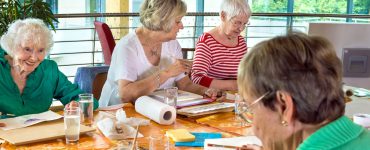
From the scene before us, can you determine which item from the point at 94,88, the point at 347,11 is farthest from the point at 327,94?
the point at 347,11

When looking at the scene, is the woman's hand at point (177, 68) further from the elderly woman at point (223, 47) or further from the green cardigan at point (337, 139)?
the green cardigan at point (337, 139)

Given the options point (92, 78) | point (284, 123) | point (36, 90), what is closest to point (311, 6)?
point (92, 78)

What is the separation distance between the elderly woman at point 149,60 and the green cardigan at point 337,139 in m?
1.33

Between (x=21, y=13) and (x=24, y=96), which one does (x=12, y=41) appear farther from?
(x=21, y=13)

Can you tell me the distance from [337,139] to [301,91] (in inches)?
5.5

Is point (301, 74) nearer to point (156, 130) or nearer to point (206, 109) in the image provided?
point (156, 130)

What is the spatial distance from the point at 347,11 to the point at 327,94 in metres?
8.50

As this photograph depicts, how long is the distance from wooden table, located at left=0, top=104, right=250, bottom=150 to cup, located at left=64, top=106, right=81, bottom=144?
3cm

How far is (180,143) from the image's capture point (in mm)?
1784

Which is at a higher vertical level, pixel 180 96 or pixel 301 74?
pixel 301 74

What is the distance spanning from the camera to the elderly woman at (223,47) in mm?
3035

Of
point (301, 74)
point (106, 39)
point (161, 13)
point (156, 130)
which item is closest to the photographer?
point (301, 74)

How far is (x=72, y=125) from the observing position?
1812 millimetres

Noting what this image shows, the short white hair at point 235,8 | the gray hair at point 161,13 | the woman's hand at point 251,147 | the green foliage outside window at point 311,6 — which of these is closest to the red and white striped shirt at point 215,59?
the short white hair at point 235,8
